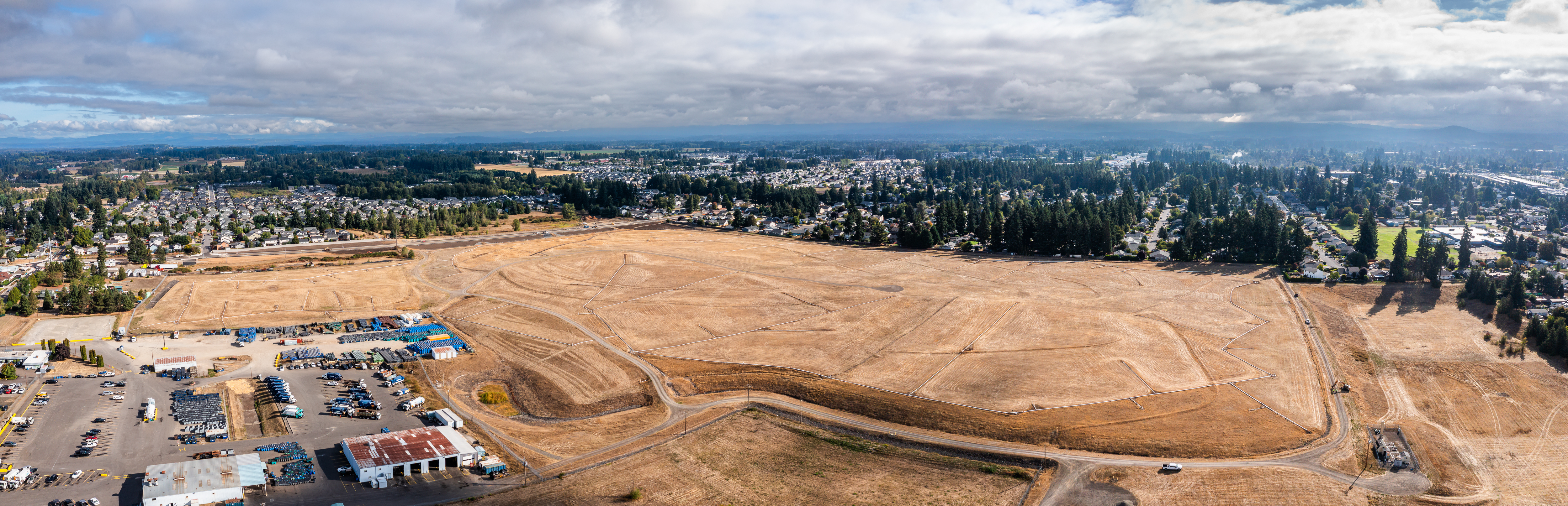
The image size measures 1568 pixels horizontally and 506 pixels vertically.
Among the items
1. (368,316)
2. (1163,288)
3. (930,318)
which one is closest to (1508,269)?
(1163,288)

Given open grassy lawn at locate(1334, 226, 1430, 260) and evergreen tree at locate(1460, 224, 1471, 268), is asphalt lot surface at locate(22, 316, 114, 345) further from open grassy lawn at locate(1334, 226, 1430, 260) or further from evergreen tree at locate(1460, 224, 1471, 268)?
open grassy lawn at locate(1334, 226, 1430, 260)

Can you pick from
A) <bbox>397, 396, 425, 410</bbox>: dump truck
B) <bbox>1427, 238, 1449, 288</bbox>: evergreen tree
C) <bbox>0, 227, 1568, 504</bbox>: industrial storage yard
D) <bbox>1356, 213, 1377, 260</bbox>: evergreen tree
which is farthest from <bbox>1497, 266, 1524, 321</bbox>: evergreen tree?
<bbox>397, 396, 425, 410</bbox>: dump truck

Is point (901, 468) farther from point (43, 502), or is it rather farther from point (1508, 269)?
point (1508, 269)

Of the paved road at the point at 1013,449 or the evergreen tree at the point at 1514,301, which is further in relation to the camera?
the evergreen tree at the point at 1514,301

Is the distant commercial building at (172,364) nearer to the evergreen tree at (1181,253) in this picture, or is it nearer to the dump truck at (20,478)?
the dump truck at (20,478)

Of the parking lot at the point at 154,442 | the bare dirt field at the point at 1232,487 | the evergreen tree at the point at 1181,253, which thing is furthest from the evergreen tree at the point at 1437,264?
the parking lot at the point at 154,442

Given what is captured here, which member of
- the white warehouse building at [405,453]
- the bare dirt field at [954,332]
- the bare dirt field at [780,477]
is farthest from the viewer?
the bare dirt field at [954,332]
